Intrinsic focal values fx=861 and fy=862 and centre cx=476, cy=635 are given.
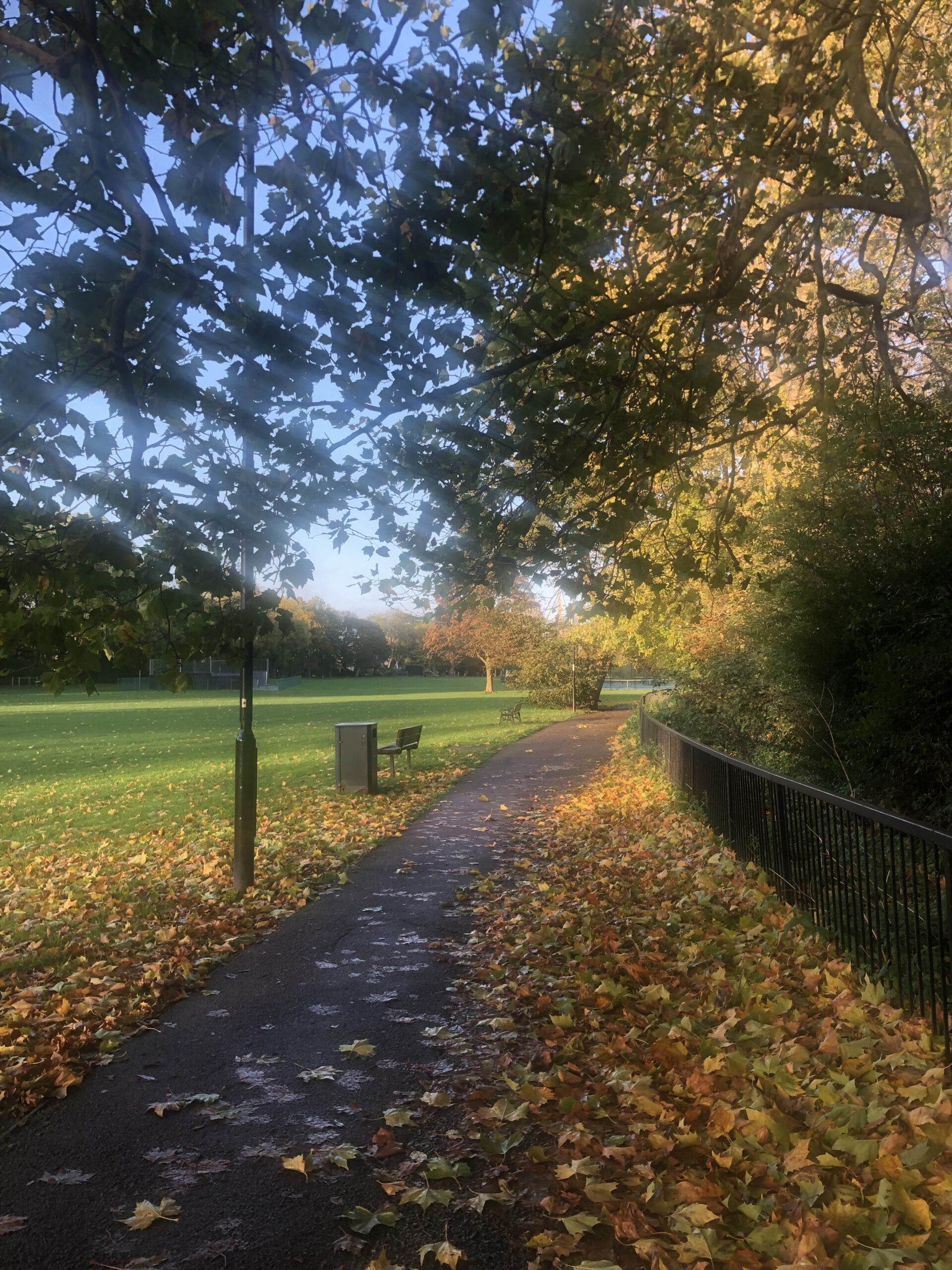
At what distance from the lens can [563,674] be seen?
43.3 metres

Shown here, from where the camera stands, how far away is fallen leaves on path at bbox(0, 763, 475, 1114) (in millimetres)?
4688

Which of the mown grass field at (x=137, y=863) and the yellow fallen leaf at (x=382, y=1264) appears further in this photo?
the mown grass field at (x=137, y=863)

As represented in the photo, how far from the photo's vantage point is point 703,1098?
12.2 feet

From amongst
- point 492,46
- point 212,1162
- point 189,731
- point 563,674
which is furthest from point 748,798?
point 563,674

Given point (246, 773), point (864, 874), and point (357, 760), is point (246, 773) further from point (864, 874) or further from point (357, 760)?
point (357, 760)

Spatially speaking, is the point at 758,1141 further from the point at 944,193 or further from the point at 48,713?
the point at 48,713

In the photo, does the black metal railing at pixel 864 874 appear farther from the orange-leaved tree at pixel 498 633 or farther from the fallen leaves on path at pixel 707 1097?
the orange-leaved tree at pixel 498 633

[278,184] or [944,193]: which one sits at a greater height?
[944,193]

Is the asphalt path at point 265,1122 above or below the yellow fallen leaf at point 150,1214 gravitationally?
below

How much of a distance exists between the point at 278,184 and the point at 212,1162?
206 inches

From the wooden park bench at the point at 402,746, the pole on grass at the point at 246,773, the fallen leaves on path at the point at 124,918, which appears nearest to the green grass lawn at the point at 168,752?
the wooden park bench at the point at 402,746

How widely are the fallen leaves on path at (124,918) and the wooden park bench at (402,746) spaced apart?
3452mm

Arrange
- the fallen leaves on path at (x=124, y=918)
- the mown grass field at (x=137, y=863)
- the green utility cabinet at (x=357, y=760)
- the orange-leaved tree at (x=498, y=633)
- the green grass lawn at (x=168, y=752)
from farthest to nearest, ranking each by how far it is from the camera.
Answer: the orange-leaved tree at (x=498, y=633) → the green utility cabinet at (x=357, y=760) → the green grass lawn at (x=168, y=752) → the mown grass field at (x=137, y=863) → the fallen leaves on path at (x=124, y=918)

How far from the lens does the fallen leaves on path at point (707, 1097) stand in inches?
111
